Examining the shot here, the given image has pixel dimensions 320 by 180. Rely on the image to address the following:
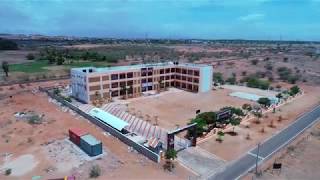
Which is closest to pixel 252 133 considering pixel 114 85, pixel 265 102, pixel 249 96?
pixel 265 102

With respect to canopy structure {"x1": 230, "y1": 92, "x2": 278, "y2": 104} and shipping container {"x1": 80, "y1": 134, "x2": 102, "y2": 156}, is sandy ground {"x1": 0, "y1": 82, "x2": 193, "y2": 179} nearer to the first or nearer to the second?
shipping container {"x1": 80, "y1": 134, "x2": 102, "y2": 156}

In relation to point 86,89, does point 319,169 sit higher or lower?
lower

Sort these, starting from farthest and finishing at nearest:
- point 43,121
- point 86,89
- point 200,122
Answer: point 86,89 → point 43,121 → point 200,122

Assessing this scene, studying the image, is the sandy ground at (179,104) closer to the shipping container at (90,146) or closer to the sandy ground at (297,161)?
the shipping container at (90,146)

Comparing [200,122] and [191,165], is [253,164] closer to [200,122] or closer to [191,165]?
[191,165]

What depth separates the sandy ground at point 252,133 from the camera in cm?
3264

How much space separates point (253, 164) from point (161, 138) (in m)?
12.0

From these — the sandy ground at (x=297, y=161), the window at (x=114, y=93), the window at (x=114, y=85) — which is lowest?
the sandy ground at (x=297, y=161)

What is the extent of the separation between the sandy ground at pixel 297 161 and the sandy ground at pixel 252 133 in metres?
3.72

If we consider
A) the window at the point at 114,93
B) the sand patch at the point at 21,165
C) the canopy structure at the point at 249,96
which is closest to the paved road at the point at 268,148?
the canopy structure at the point at 249,96

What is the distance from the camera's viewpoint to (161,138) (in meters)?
36.3

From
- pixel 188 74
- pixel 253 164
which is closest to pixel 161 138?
pixel 253 164

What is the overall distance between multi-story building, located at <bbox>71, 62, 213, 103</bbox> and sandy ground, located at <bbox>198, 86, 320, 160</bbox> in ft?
63.7

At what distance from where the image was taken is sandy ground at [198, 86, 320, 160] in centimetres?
3264
